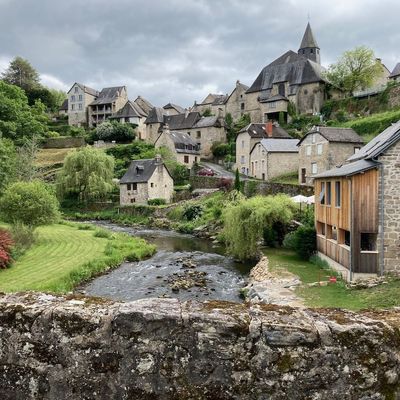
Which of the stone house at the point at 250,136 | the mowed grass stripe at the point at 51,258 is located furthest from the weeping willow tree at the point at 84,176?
the mowed grass stripe at the point at 51,258

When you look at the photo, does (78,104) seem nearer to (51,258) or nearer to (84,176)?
(84,176)

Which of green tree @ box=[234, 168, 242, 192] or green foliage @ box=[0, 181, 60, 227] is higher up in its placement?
green tree @ box=[234, 168, 242, 192]

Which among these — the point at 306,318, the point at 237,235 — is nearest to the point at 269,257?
the point at 237,235

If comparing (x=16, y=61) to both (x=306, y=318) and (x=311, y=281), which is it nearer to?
(x=311, y=281)

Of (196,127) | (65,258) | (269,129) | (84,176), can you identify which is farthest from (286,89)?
(65,258)

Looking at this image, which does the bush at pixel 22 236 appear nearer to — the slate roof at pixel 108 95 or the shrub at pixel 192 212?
the shrub at pixel 192 212

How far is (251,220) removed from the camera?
24188 mm

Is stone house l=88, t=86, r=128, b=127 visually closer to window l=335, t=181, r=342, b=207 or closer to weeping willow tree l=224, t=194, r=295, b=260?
weeping willow tree l=224, t=194, r=295, b=260

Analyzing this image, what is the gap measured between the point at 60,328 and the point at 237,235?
844 inches

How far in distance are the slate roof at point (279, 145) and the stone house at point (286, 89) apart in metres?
16.7

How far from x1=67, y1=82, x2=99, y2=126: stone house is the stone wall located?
8941 cm

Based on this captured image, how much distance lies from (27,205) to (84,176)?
28538mm

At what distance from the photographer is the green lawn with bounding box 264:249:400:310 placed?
1328 cm

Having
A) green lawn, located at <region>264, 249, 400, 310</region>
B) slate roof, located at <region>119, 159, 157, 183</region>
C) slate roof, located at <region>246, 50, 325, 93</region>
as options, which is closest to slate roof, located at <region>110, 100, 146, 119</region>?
slate roof, located at <region>246, 50, 325, 93</region>
